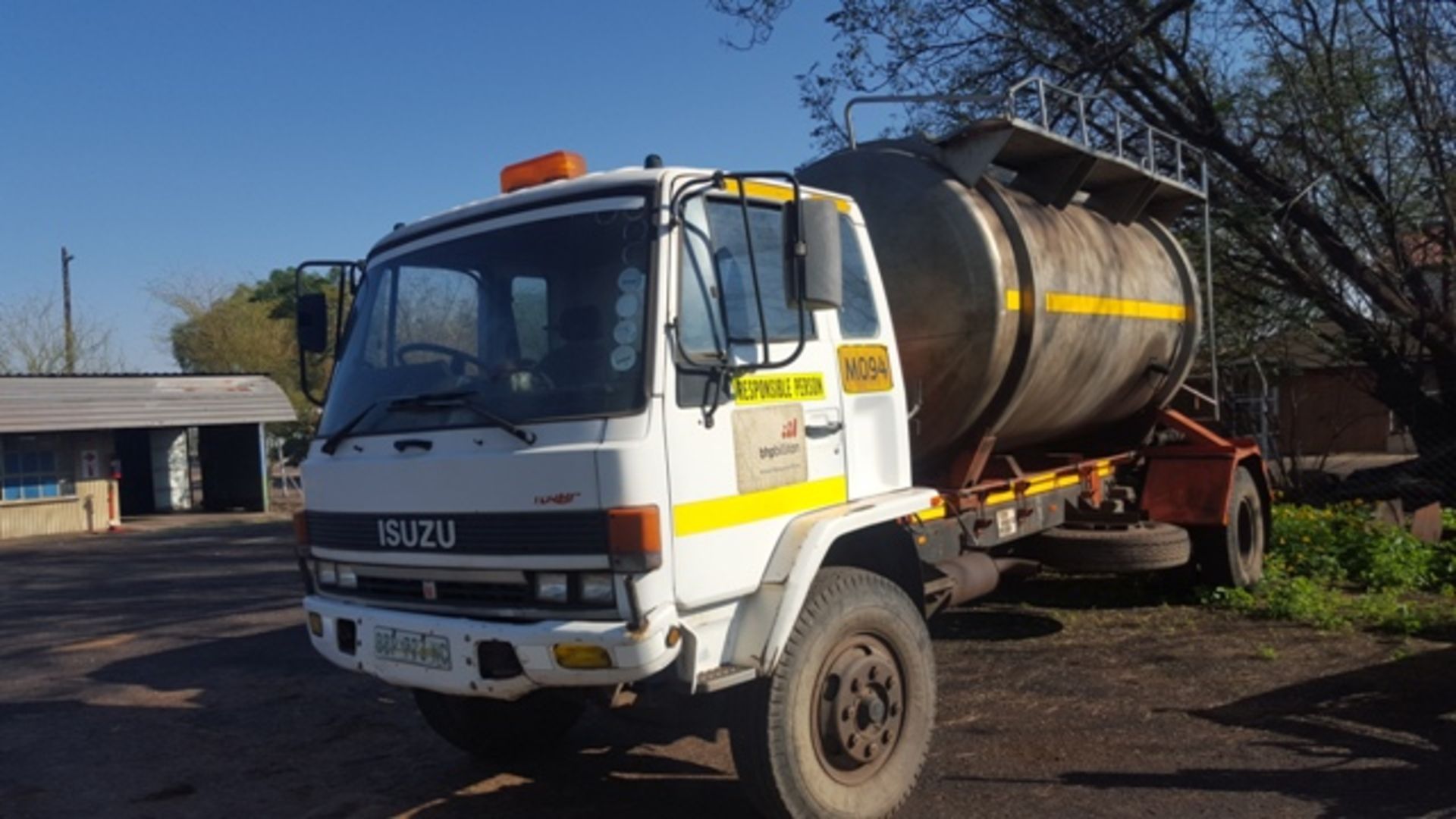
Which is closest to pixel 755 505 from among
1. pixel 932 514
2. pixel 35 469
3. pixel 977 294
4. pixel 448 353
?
pixel 448 353

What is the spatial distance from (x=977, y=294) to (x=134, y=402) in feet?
75.7

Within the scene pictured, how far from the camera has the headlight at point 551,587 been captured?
3.92m

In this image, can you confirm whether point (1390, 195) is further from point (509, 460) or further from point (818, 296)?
point (509, 460)

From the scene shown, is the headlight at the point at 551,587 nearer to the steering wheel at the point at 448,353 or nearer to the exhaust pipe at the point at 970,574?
the steering wheel at the point at 448,353

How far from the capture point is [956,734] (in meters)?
5.81

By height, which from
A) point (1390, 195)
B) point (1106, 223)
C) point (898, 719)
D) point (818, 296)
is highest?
point (1390, 195)

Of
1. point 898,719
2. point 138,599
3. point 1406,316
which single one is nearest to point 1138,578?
point 898,719

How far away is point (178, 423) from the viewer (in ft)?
81.3

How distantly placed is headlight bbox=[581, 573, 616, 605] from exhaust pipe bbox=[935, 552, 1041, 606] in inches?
92.6

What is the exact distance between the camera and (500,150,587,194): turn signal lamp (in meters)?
4.63

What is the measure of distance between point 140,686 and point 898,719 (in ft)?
17.8

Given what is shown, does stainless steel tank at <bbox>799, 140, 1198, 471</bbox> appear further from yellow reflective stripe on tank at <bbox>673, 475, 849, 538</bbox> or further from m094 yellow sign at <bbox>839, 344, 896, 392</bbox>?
yellow reflective stripe on tank at <bbox>673, 475, 849, 538</bbox>

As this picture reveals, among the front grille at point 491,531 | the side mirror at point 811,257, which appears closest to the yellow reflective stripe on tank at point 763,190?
the side mirror at point 811,257

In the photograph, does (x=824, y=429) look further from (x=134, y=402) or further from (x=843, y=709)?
(x=134, y=402)
